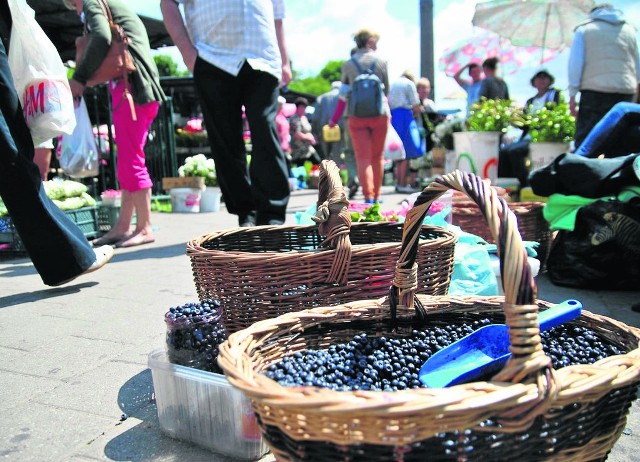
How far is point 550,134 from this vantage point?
15.1ft

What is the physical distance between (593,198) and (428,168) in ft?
21.1

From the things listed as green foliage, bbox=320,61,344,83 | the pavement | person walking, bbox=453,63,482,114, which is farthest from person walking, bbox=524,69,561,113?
green foliage, bbox=320,61,344,83

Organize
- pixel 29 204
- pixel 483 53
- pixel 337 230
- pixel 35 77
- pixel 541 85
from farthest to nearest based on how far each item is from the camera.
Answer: pixel 483 53 < pixel 541 85 < pixel 35 77 < pixel 29 204 < pixel 337 230

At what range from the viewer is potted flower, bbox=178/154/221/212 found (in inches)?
259

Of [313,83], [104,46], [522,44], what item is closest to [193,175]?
[104,46]

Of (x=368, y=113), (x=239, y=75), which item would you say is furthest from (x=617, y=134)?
(x=368, y=113)

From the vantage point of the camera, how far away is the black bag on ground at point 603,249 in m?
2.73

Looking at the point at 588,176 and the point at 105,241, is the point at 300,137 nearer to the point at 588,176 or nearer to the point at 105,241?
the point at 105,241

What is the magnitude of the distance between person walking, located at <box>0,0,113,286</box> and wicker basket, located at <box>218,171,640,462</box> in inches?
73.1

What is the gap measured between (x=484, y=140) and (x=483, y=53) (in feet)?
20.3

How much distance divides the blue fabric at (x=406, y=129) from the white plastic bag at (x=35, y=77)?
530 cm

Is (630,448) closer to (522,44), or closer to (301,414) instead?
(301,414)

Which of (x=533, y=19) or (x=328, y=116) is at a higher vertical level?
(x=533, y=19)

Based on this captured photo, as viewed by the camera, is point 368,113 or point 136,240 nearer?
point 136,240
